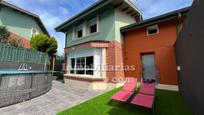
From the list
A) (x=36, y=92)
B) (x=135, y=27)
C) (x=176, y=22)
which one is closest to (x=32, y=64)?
(x=36, y=92)

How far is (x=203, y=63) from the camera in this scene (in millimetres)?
3273

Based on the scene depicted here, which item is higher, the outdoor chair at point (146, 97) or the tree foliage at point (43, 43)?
the tree foliage at point (43, 43)

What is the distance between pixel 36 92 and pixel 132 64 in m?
8.52

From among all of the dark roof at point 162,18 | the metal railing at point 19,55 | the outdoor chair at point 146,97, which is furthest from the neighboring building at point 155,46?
the metal railing at point 19,55

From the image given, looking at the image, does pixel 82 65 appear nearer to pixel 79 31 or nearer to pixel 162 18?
pixel 79 31

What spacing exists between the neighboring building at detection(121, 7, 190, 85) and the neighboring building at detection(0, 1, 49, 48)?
1461 centimetres

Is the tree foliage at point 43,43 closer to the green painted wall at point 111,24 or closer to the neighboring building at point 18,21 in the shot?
the neighboring building at point 18,21

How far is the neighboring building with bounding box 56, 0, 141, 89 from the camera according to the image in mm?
10820

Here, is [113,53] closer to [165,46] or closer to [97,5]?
[165,46]

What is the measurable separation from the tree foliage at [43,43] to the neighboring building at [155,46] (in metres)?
9.96

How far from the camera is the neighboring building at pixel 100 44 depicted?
10820 mm

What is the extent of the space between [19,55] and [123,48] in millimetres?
9333

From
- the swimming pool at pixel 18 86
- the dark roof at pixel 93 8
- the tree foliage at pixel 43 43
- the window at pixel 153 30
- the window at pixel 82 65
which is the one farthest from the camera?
the tree foliage at pixel 43 43

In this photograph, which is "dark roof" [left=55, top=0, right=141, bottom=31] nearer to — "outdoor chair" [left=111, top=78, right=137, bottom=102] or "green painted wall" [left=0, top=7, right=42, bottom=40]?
"green painted wall" [left=0, top=7, right=42, bottom=40]
